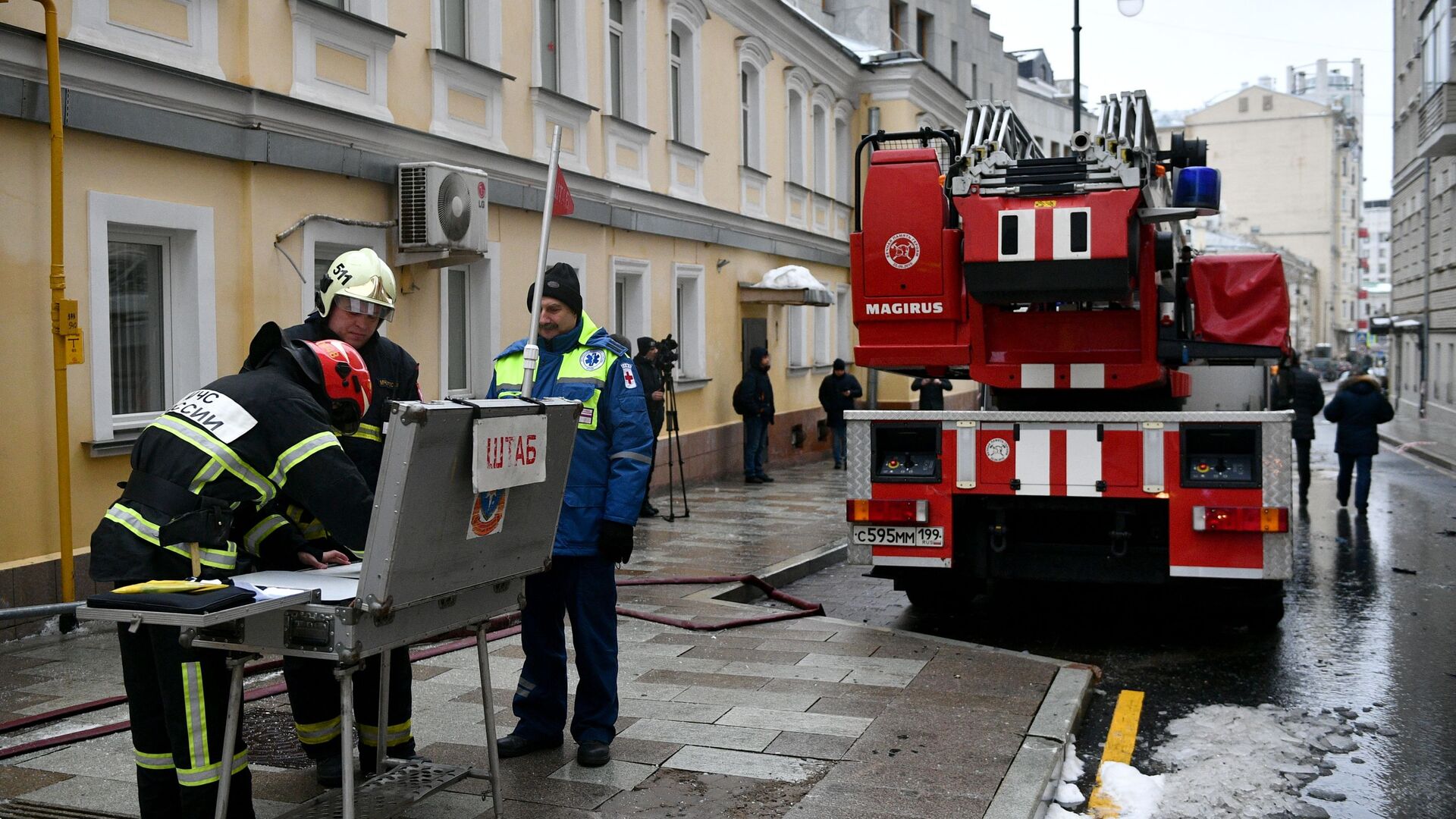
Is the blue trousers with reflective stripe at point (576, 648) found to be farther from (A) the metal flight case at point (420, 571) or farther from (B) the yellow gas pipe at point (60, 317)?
(B) the yellow gas pipe at point (60, 317)

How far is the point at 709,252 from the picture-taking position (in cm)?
1814

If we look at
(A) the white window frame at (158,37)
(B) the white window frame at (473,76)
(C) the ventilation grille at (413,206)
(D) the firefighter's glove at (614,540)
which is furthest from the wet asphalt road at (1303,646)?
(A) the white window frame at (158,37)

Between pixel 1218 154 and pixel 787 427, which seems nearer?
pixel 787 427

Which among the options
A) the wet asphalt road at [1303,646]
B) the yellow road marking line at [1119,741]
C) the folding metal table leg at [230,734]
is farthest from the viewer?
the wet asphalt road at [1303,646]

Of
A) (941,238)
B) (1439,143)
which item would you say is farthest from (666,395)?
(1439,143)

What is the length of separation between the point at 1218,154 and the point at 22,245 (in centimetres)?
9174

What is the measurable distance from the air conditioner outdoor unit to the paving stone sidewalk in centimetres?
416

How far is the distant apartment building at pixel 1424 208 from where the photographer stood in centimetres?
2950

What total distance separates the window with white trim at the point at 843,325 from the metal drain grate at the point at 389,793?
20.4 metres

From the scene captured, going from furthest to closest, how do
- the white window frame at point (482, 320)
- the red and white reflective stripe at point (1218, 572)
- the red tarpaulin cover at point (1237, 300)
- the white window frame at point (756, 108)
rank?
1. the white window frame at point (756, 108)
2. the white window frame at point (482, 320)
3. the red tarpaulin cover at point (1237, 300)
4. the red and white reflective stripe at point (1218, 572)

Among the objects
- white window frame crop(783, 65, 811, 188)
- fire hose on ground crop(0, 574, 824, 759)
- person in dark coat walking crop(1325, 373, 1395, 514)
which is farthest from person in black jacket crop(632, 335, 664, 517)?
white window frame crop(783, 65, 811, 188)

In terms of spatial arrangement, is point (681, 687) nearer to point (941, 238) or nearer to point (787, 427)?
point (941, 238)

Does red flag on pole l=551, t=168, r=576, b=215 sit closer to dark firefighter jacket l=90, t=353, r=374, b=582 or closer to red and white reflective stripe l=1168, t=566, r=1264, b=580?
dark firefighter jacket l=90, t=353, r=374, b=582

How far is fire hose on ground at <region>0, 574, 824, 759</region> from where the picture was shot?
5305 mm
